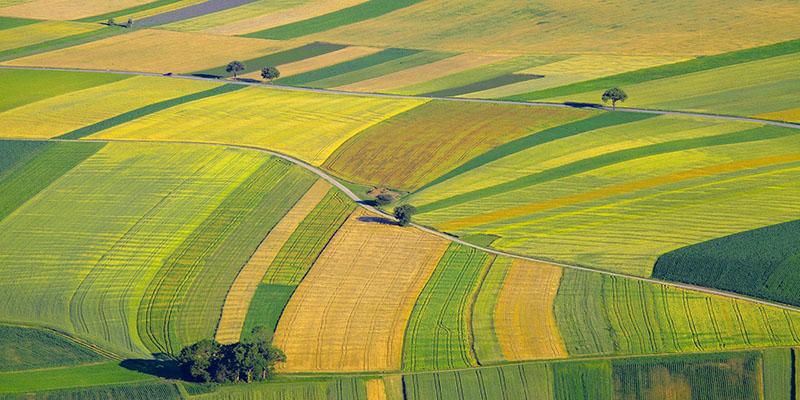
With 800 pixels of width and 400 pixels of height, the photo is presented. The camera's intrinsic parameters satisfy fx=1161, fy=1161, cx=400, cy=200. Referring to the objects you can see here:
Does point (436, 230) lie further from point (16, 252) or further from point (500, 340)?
point (16, 252)

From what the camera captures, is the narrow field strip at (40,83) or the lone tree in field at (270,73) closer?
the narrow field strip at (40,83)

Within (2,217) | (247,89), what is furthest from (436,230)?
(247,89)

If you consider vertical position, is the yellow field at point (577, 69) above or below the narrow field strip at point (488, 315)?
above

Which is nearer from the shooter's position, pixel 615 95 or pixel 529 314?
pixel 529 314

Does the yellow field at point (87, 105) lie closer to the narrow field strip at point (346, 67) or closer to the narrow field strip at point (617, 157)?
the narrow field strip at point (346, 67)

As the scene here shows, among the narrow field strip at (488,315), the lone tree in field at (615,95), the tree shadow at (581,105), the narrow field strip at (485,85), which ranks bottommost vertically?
→ the narrow field strip at (488,315)

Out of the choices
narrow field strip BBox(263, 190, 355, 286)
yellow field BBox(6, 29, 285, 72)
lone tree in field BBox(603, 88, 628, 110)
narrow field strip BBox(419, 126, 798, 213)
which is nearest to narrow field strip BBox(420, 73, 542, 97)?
lone tree in field BBox(603, 88, 628, 110)

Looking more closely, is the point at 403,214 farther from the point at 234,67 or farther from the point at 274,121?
the point at 234,67

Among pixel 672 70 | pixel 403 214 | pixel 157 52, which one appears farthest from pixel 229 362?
pixel 157 52

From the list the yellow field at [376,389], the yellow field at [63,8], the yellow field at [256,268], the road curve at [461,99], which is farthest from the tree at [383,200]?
the yellow field at [63,8]
